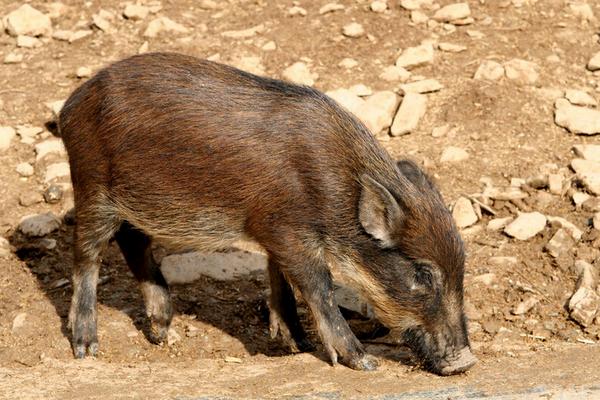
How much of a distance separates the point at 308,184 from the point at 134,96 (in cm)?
115

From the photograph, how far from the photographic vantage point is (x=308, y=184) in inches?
216

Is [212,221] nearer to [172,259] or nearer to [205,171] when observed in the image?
[205,171]

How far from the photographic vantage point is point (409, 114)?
811 cm

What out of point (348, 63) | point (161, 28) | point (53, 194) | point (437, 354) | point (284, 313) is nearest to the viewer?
point (437, 354)

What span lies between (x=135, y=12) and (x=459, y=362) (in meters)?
5.48

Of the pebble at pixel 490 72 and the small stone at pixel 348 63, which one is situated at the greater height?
the pebble at pixel 490 72

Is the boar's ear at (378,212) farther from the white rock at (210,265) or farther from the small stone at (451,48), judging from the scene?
the small stone at (451,48)

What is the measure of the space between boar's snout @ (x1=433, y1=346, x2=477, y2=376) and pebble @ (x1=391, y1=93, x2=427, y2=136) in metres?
3.01

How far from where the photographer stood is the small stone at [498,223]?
716 cm

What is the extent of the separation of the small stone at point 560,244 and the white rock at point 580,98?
168 cm

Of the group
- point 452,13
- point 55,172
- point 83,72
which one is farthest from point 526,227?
point 83,72

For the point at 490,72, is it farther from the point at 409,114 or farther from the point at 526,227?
the point at 526,227

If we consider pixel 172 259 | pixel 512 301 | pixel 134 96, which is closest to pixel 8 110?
pixel 172 259

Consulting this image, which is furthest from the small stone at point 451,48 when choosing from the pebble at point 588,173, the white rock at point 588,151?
the pebble at point 588,173
